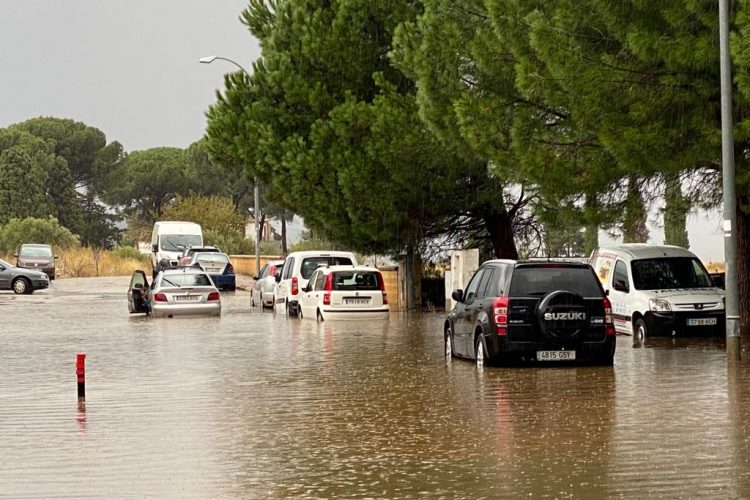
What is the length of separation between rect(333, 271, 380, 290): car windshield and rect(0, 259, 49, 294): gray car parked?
26.9 meters

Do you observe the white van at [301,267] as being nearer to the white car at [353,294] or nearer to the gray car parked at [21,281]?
the white car at [353,294]

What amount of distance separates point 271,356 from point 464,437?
1161cm

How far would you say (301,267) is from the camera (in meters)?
38.0

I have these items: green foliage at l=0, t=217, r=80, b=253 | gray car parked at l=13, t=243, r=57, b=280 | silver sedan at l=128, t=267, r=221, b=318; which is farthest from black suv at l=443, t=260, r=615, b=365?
green foliage at l=0, t=217, r=80, b=253

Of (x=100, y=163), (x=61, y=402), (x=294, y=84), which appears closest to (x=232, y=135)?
(x=294, y=84)

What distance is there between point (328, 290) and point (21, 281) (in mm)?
26992

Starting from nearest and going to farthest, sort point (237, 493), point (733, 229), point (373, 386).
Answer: point (237, 493) → point (373, 386) → point (733, 229)

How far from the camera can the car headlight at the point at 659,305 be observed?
2659 cm

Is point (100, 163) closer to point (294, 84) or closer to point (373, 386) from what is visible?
point (294, 84)

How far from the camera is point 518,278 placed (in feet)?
67.2

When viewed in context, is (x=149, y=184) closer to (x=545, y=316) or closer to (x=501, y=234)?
(x=501, y=234)

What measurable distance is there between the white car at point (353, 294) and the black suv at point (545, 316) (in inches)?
504

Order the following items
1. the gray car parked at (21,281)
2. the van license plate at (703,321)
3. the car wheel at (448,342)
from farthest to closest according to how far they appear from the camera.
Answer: the gray car parked at (21,281)
the van license plate at (703,321)
the car wheel at (448,342)

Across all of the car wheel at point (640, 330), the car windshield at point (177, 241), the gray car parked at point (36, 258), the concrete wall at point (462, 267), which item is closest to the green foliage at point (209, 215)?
the car windshield at point (177, 241)
